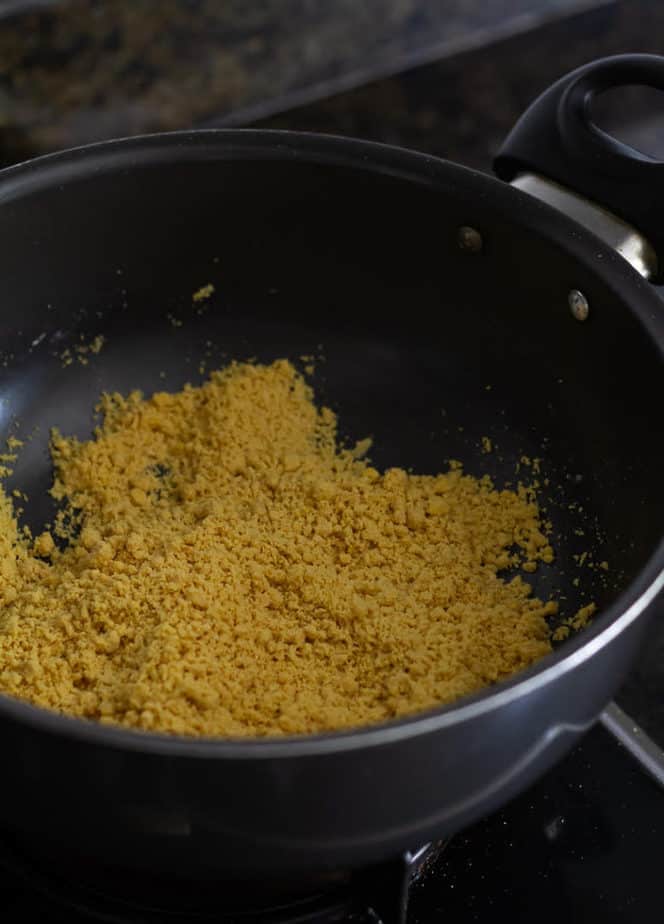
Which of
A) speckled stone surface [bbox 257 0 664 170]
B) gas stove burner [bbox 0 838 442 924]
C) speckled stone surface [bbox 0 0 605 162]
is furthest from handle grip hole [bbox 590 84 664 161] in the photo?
gas stove burner [bbox 0 838 442 924]

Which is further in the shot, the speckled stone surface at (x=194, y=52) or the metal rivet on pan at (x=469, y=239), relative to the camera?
the speckled stone surface at (x=194, y=52)

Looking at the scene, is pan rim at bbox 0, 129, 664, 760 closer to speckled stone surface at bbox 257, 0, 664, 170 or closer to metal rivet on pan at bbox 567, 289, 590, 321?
metal rivet on pan at bbox 567, 289, 590, 321

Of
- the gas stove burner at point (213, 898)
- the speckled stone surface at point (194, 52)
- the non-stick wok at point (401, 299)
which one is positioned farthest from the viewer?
the speckled stone surface at point (194, 52)

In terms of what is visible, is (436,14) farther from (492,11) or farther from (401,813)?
(401,813)

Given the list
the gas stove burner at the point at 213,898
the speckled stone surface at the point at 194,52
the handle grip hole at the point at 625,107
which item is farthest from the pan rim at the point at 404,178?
the handle grip hole at the point at 625,107

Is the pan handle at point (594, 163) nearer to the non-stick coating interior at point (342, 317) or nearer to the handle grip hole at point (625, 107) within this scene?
the non-stick coating interior at point (342, 317)

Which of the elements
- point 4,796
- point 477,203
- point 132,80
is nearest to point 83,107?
Result: point 132,80

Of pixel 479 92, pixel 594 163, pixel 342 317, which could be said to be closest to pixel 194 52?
pixel 479 92

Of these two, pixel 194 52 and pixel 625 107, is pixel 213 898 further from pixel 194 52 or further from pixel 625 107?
pixel 625 107
